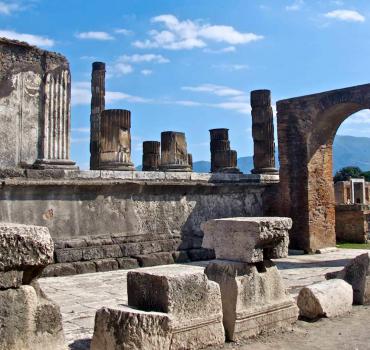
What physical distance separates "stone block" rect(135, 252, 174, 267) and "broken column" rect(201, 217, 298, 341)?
4.38m

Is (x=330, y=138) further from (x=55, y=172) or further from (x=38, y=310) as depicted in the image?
(x=38, y=310)

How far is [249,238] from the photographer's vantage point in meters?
4.80

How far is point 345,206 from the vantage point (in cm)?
1445

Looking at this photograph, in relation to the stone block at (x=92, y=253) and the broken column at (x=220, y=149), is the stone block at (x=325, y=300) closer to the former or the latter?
the stone block at (x=92, y=253)

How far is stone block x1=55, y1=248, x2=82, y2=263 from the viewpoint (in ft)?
27.0

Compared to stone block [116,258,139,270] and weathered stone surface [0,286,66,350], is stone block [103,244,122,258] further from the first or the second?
weathered stone surface [0,286,66,350]

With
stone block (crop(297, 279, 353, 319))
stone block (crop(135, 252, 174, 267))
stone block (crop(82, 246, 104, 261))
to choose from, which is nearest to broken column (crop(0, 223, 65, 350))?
stone block (crop(297, 279, 353, 319))

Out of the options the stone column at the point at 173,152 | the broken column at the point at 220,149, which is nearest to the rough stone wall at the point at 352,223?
the broken column at the point at 220,149

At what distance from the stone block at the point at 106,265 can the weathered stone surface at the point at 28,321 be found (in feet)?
18.2

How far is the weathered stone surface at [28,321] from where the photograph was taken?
2.86m

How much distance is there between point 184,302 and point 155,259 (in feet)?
18.5

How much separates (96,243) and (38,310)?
233 inches

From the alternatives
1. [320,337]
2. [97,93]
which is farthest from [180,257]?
[97,93]

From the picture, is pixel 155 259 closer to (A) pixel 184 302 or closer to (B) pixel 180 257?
(B) pixel 180 257
